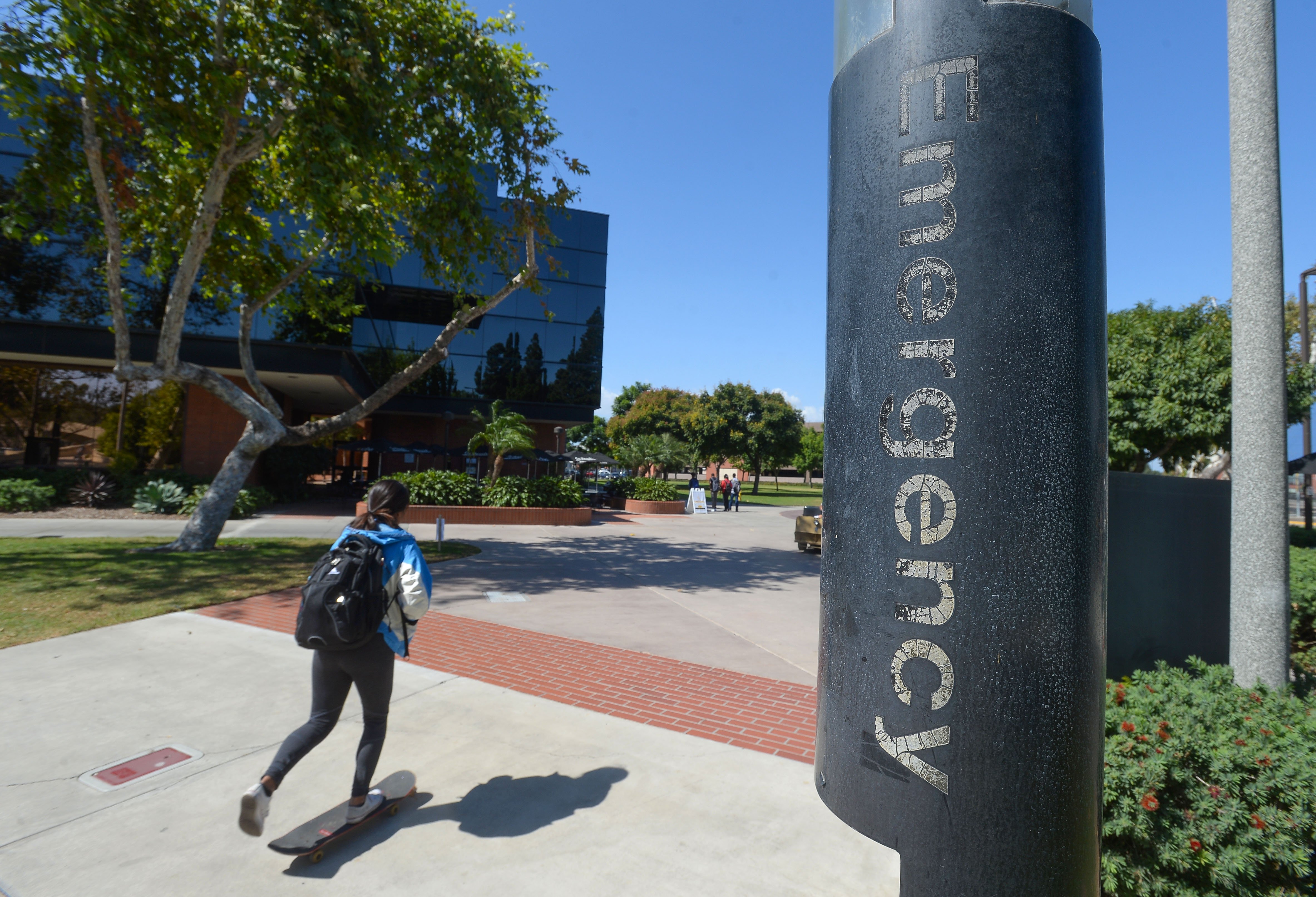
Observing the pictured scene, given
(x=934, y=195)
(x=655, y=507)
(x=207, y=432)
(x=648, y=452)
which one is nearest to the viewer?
(x=934, y=195)

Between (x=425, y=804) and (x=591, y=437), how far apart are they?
9179cm

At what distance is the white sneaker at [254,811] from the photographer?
3.30 meters

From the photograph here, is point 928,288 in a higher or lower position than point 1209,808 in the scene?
higher

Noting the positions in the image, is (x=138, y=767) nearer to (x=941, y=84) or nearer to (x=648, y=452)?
(x=941, y=84)

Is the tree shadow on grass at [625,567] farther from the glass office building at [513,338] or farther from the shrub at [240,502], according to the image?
the glass office building at [513,338]

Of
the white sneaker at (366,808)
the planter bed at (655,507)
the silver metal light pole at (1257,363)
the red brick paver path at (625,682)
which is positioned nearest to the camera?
the white sneaker at (366,808)

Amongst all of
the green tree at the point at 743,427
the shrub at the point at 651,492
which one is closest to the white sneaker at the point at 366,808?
the shrub at the point at 651,492

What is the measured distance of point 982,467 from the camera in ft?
6.02

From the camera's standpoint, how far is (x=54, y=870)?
325 centimetres

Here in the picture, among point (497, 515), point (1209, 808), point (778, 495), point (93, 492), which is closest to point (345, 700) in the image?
point (1209, 808)

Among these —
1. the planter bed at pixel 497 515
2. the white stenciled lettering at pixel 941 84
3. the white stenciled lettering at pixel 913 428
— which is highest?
the white stenciled lettering at pixel 941 84

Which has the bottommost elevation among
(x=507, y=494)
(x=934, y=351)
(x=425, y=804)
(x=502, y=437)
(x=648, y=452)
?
(x=425, y=804)

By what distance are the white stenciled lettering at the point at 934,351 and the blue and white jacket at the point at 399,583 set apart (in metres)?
2.48

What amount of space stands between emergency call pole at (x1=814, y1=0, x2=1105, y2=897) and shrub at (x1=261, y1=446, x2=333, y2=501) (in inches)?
991
